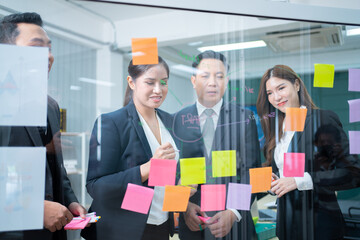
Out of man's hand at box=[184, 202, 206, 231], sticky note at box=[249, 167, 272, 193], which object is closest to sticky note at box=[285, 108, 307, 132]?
sticky note at box=[249, 167, 272, 193]

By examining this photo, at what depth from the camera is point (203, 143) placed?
1.24 meters

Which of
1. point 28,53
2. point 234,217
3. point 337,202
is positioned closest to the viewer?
point 28,53

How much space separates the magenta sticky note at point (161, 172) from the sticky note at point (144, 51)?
0.40 m

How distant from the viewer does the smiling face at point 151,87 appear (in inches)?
46.3

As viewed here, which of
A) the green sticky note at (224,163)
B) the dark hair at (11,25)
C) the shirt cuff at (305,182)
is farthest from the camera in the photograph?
the shirt cuff at (305,182)

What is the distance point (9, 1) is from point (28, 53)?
0.67 ft

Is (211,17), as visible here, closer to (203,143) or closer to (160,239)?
(203,143)

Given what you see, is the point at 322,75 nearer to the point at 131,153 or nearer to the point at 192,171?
the point at 192,171

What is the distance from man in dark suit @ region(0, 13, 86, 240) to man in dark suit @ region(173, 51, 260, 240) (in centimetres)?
46

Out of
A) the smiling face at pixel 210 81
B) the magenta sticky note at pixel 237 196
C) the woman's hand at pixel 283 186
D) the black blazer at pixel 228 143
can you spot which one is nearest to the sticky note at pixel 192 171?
the black blazer at pixel 228 143

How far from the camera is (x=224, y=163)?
1267 mm

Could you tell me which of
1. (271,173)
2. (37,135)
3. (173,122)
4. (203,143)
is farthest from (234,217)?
(37,135)

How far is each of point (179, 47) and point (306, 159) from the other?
0.78 meters

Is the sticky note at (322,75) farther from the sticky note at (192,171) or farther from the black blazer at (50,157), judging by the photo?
the black blazer at (50,157)
